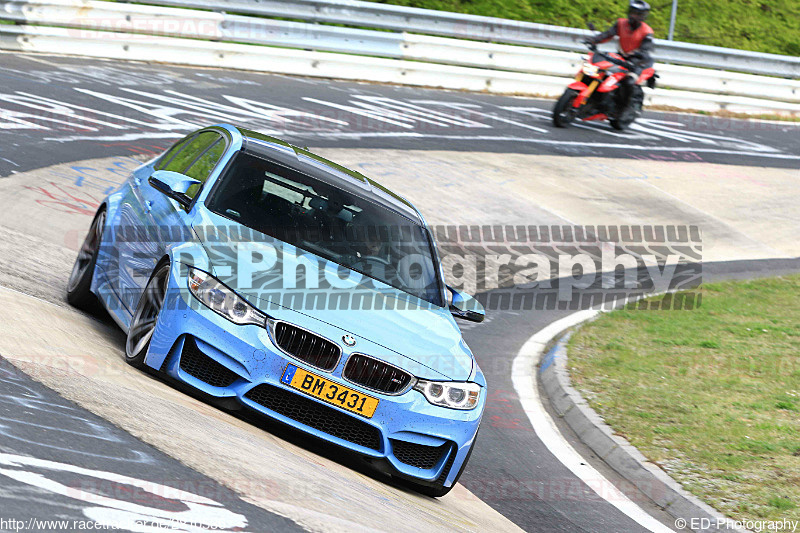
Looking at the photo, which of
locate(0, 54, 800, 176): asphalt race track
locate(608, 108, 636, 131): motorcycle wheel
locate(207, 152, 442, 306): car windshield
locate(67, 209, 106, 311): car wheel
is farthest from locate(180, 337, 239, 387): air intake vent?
locate(608, 108, 636, 131): motorcycle wheel

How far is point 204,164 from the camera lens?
23.3 feet

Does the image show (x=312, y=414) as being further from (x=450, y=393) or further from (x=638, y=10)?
(x=638, y=10)

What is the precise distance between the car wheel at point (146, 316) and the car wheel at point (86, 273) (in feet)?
4.34

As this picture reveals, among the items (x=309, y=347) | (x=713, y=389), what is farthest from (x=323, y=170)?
(x=713, y=389)

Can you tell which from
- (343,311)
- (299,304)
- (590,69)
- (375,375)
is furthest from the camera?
(590,69)

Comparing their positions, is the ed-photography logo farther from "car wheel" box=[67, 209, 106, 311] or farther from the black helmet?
the black helmet

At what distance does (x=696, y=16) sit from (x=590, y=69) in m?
15.2

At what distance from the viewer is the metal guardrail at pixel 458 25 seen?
68.7 feet

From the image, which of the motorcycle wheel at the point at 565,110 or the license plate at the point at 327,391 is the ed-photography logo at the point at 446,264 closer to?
the license plate at the point at 327,391

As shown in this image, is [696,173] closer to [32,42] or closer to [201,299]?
[32,42]

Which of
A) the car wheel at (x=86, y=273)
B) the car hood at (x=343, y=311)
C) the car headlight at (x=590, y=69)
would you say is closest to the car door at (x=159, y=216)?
the car hood at (x=343, y=311)

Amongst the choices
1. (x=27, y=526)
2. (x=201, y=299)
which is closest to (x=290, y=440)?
(x=201, y=299)

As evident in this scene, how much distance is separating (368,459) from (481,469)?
1.45m

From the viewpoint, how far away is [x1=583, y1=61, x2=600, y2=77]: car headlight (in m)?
19.5
